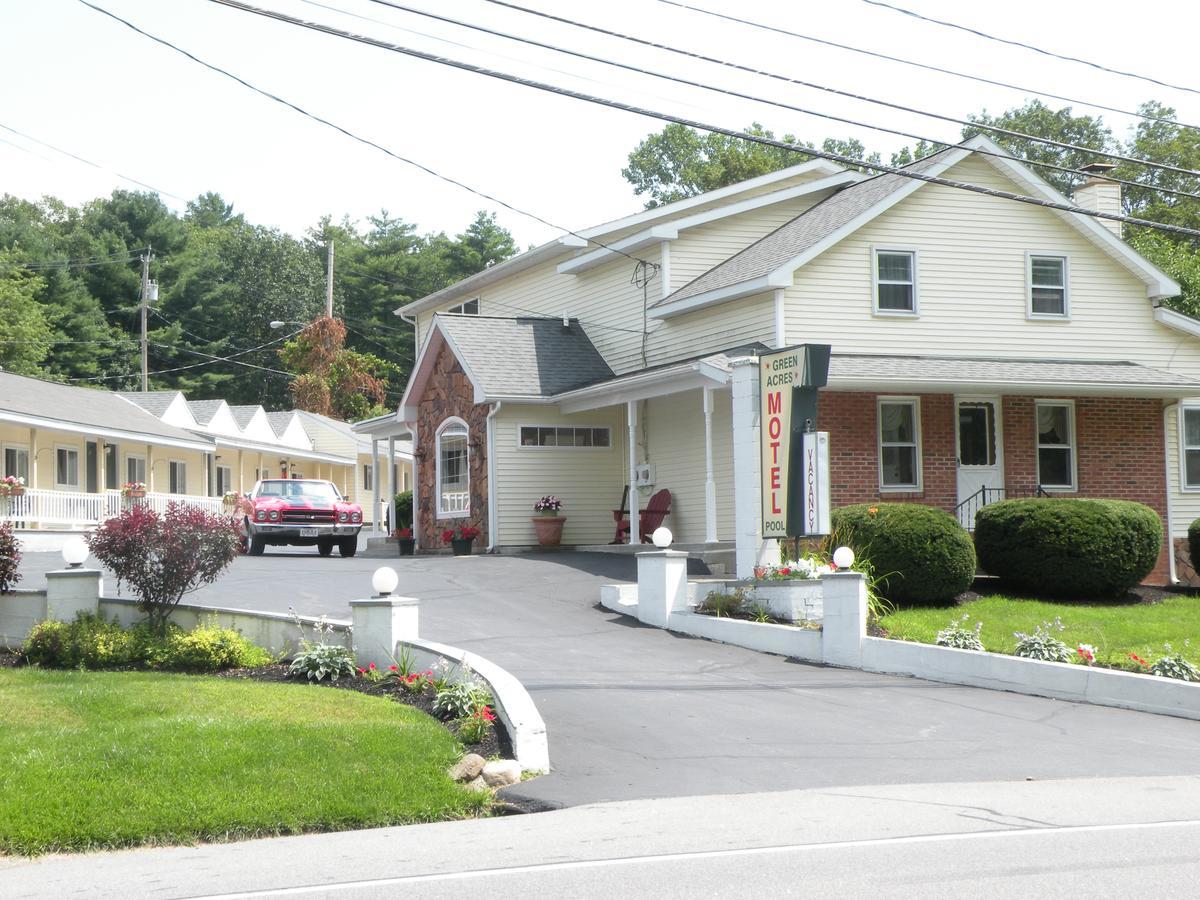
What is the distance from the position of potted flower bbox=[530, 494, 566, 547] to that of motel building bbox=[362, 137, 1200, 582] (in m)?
0.26

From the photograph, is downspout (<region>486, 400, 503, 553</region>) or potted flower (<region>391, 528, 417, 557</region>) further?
potted flower (<region>391, 528, 417, 557</region>)

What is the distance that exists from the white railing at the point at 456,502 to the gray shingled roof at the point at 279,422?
2488 centimetres

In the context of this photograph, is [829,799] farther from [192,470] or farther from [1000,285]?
[192,470]

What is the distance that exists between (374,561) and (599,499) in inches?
182

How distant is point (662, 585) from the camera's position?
17969 millimetres

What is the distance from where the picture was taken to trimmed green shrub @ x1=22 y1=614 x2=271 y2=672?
46.8 feet

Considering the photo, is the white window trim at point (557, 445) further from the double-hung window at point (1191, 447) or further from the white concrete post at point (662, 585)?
the double-hung window at point (1191, 447)

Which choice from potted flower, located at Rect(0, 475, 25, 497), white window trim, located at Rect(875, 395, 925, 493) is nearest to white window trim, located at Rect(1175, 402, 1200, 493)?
white window trim, located at Rect(875, 395, 925, 493)

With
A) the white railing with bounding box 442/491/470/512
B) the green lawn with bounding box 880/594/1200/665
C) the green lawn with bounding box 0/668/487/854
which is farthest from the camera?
the white railing with bounding box 442/491/470/512

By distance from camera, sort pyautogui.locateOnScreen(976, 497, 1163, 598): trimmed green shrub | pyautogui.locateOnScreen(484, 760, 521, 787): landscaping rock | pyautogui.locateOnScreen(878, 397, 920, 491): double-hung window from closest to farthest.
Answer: pyautogui.locateOnScreen(484, 760, 521, 787): landscaping rock < pyautogui.locateOnScreen(976, 497, 1163, 598): trimmed green shrub < pyautogui.locateOnScreen(878, 397, 920, 491): double-hung window

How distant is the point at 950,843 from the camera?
7836mm

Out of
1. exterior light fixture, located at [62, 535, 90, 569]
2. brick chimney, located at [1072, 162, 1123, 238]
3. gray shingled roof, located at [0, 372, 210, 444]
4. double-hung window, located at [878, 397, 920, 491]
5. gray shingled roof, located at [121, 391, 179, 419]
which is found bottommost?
exterior light fixture, located at [62, 535, 90, 569]

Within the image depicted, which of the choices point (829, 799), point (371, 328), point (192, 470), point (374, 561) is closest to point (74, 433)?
point (192, 470)

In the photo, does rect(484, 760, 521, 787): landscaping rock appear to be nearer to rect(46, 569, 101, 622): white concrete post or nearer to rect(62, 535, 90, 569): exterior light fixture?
rect(46, 569, 101, 622): white concrete post
